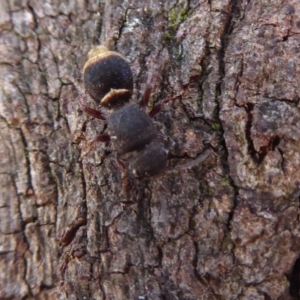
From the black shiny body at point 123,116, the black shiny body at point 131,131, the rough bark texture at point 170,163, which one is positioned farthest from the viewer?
the black shiny body at point 131,131

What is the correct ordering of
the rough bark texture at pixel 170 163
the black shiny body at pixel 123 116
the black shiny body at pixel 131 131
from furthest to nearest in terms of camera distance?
1. the black shiny body at pixel 131 131
2. the black shiny body at pixel 123 116
3. the rough bark texture at pixel 170 163

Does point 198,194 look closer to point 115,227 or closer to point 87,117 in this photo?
point 115,227

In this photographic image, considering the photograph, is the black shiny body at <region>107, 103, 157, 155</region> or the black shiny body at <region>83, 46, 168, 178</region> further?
the black shiny body at <region>107, 103, 157, 155</region>

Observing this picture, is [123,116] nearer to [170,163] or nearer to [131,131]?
[131,131]

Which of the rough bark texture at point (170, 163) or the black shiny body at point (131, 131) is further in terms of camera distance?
the black shiny body at point (131, 131)

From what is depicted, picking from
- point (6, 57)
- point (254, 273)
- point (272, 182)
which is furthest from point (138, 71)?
point (254, 273)

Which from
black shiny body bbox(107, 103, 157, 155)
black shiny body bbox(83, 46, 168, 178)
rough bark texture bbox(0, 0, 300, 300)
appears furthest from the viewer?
black shiny body bbox(107, 103, 157, 155)

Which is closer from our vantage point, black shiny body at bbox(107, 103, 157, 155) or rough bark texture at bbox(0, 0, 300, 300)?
rough bark texture at bbox(0, 0, 300, 300)

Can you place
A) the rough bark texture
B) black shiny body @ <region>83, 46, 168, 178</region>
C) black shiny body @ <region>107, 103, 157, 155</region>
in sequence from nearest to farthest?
the rough bark texture < black shiny body @ <region>83, 46, 168, 178</region> < black shiny body @ <region>107, 103, 157, 155</region>

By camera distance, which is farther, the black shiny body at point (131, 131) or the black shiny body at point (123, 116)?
the black shiny body at point (131, 131)
